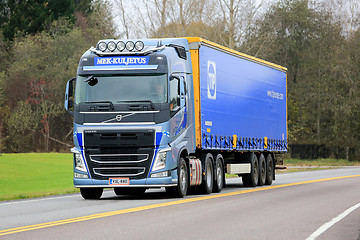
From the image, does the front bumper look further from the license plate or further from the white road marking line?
the white road marking line

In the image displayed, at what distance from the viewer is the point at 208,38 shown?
62.2m

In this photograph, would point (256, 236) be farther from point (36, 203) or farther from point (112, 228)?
point (36, 203)

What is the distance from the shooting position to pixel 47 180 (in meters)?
40.0

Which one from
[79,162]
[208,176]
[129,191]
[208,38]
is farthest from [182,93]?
[208,38]

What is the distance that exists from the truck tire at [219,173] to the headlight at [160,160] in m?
4.17

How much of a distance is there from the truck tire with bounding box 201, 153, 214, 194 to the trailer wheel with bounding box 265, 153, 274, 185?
649 cm

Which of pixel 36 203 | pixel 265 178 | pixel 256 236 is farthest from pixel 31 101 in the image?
pixel 256 236

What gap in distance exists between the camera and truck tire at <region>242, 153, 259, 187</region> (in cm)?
2762

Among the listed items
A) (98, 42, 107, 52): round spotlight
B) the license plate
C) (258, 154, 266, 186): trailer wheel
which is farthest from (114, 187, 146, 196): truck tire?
(258, 154, 266, 186): trailer wheel

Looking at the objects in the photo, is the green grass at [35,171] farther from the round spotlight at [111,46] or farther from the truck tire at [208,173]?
the round spotlight at [111,46]

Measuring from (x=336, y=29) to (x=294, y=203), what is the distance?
57.7m

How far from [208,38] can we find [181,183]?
139ft

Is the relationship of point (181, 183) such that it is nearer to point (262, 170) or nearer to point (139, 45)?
point (139, 45)

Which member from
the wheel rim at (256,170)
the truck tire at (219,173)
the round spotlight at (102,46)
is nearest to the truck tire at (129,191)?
the truck tire at (219,173)
